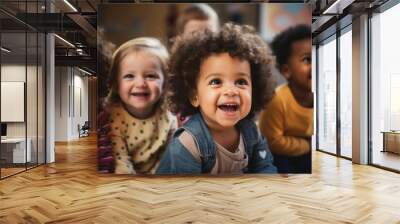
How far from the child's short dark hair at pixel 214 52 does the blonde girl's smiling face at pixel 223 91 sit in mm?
114

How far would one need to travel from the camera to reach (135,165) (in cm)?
680

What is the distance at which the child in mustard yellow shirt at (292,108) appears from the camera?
22.1 ft

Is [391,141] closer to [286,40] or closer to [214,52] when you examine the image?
[286,40]

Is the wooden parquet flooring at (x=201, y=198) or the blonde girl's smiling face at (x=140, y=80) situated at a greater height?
the blonde girl's smiling face at (x=140, y=80)

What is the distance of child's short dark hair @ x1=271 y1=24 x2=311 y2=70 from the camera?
22.1 ft

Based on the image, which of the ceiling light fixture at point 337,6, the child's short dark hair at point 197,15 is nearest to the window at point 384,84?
the ceiling light fixture at point 337,6

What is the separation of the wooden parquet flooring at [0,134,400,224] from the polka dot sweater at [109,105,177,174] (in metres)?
0.26

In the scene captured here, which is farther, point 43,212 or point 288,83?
point 288,83

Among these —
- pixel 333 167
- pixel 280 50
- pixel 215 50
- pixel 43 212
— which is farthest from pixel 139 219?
pixel 333 167

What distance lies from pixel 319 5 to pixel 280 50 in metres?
2.05

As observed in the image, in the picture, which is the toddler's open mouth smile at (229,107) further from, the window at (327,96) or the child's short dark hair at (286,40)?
the window at (327,96)

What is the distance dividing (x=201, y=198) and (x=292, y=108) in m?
2.63

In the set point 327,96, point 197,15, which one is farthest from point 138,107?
point 327,96

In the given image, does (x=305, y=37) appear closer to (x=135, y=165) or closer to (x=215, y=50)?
(x=215, y=50)
